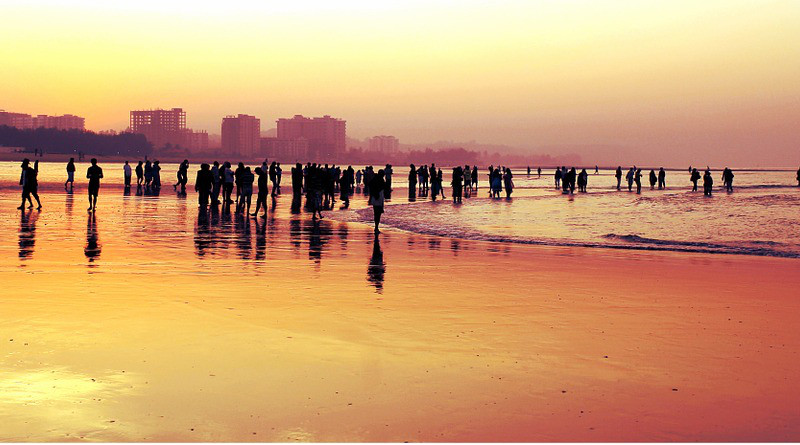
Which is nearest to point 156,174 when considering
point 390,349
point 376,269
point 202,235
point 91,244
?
point 202,235

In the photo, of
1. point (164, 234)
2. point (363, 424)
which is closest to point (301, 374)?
point (363, 424)

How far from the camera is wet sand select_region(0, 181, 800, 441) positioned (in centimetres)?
664

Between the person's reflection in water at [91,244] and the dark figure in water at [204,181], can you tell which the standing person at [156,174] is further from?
the person's reflection in water at [91,244]

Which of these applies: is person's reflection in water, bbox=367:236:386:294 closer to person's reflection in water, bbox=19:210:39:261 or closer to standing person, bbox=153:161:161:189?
person's reflection in water, bbox=19:210:39:261

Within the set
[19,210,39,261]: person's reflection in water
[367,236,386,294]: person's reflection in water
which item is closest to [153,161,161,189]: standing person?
[19,210,39,261]: person's reflection in water

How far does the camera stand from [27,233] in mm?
23172

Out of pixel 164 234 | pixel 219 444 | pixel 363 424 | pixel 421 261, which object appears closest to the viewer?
pixel 219 444

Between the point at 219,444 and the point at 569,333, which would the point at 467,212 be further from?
the point at 219,444

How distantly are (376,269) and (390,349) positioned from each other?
25.0 ft

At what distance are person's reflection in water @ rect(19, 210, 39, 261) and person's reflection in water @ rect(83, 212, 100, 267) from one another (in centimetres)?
120

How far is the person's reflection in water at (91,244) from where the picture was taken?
17.9m

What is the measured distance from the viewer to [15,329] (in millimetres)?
10023

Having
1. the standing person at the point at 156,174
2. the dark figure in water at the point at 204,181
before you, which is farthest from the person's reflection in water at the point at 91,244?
the standing person at the point at 156,174

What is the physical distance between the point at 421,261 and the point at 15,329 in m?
10.0
